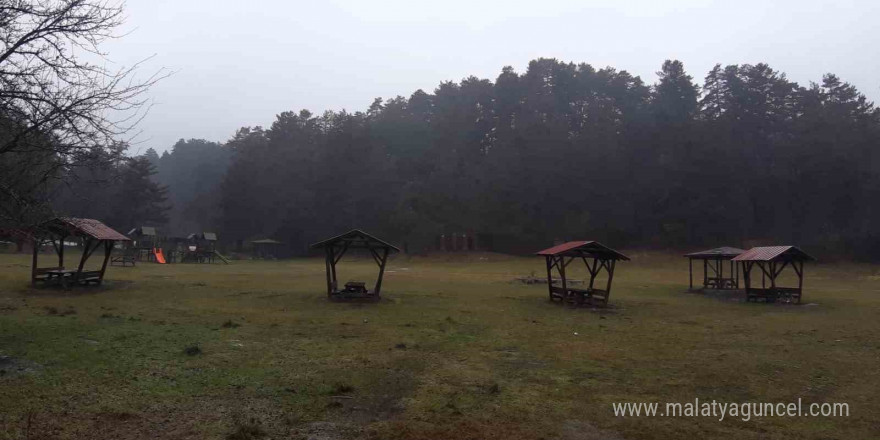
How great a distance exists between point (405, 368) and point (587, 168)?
5307 centimetres

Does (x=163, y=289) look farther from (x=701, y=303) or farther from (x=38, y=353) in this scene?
(x=701, y=303)

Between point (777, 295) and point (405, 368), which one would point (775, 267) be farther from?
point (405, 368)

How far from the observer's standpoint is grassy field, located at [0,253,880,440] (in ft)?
22.3

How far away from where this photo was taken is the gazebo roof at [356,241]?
2016 cm

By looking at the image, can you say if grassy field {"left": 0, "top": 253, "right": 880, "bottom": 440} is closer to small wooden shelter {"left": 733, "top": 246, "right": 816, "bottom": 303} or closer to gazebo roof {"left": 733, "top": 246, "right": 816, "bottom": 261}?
gazebo roof {"left": 733, "top": 246, "right": 816, "bottom": 261}

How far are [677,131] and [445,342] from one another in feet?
176

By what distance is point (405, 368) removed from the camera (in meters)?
9.75

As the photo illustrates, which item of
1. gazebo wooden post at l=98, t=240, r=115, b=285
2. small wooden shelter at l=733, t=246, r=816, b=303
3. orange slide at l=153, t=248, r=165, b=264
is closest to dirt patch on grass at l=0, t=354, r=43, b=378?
gazebo wooden post at l=98, t=240, r=115, b=285

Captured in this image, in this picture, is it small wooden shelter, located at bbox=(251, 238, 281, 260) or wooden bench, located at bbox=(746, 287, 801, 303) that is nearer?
wooden bench, located at bbox=(746, 287, 801, 303)

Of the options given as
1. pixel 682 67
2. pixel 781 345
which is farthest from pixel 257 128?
pixel 781 345

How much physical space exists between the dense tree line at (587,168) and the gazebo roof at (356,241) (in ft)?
Answer: 123

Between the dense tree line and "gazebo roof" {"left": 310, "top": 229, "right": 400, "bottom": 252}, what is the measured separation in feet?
123

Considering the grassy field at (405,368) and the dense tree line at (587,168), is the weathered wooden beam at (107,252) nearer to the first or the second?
the grassy field at (405,368)

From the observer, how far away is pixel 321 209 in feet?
224
